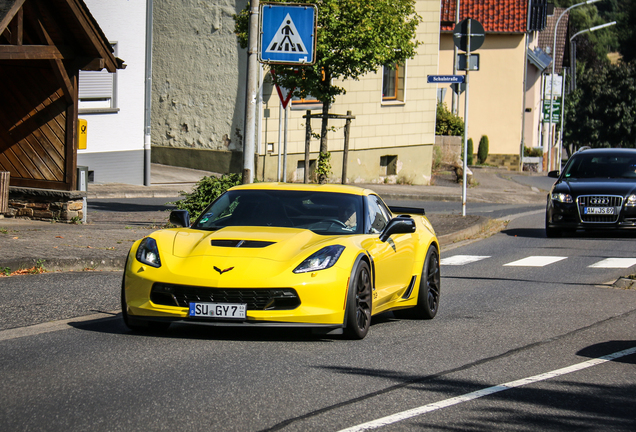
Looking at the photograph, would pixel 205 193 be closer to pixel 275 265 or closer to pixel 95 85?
pixel 275 265

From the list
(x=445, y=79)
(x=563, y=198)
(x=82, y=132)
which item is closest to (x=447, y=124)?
(x=445, y=79)

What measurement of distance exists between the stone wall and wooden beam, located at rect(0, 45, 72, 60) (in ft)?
7.69

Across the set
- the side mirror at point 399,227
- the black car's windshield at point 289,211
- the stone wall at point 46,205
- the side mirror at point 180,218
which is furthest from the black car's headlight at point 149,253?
the stone wall at point 46,205

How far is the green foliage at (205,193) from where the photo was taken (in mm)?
15531

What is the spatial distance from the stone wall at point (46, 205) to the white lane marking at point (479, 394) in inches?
435

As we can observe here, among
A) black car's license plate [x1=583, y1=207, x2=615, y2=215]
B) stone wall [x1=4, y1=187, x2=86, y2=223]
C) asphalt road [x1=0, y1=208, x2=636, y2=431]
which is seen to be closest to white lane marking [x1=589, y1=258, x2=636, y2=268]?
black car's license plate [x1=583, y1=207, x2=615, y2=215]

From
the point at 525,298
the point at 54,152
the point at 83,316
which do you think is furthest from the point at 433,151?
the point at 83,316

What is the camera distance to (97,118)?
24266 mm

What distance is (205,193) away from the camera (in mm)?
15656

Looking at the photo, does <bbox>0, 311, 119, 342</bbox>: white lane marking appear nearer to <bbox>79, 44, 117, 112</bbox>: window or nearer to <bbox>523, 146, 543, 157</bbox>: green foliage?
<bbox>79, 44, 117, 112</bbox>: window

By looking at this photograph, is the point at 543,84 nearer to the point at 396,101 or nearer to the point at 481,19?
the point at 481,19

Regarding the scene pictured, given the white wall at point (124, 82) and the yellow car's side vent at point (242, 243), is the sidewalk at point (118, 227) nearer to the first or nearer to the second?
the white wall at point (124, 82)

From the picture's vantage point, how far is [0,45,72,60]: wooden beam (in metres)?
14.0

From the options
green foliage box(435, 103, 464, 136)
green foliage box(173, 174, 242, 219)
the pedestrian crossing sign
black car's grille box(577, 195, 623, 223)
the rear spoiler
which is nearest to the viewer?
the rear spoiler
